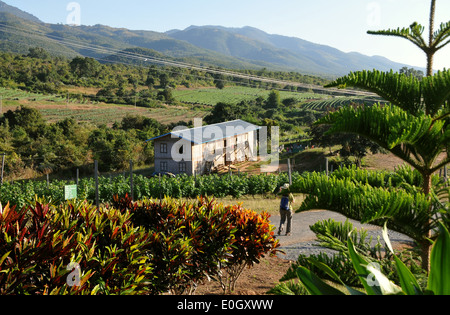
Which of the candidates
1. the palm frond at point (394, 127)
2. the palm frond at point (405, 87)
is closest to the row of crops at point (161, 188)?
the palm frond at point (405, 87)

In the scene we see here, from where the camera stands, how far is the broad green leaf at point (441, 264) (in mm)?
1082

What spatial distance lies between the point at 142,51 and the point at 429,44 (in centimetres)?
16237

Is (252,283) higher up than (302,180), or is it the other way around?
(302,180)

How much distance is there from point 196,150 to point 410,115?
24.3 m

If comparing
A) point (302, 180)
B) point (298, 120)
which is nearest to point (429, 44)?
point (302, 180)

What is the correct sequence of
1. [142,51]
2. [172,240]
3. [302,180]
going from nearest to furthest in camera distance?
[302,180]
[172,240]
[142,51]

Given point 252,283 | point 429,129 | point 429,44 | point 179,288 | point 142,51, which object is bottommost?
point 252,283

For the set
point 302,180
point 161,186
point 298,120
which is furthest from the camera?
point 298,120

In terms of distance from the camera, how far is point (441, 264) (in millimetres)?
1094

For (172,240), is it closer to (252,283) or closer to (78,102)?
(252,283)

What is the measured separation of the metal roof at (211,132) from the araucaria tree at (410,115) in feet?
75.3

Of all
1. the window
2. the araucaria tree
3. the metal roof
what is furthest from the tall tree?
the window

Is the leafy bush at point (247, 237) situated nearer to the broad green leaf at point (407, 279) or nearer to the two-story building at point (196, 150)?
the broad green leaf at point (407, 279)
